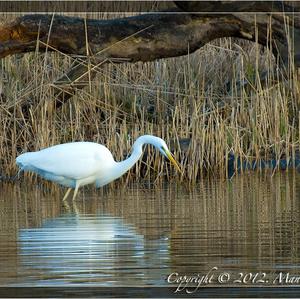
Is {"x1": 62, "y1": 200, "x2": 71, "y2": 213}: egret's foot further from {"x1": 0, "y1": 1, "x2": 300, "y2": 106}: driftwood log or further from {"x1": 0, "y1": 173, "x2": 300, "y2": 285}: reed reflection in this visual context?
{"x1": 0, "y1": 1, "x2": 300, "y2": 106}: driftwood log

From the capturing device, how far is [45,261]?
6.41 m

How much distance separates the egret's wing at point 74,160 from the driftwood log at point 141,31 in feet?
5.42

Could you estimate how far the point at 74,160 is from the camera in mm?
10109

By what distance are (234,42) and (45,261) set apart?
845cm

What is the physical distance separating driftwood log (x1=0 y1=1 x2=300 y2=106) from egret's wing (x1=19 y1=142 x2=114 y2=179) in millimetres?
1651

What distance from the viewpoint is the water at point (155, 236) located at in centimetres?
584

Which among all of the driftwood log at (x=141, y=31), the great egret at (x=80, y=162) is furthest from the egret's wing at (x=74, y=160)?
the driftwood log at (x=141, y=31)

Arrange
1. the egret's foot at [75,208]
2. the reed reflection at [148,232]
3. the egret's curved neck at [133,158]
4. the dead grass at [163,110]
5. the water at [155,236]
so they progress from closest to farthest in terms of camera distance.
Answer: the water at [155,236], the reed reflection at [148,232], the egret's foot at [75,208], the egret's curved neck at [133,158], the dead grass at [163,110]

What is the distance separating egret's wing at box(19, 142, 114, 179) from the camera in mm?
10031

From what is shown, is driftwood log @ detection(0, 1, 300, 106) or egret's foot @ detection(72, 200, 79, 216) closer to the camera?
egret's foot @ detection(72, 200, 79, 216)

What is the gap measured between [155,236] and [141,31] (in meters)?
4.59

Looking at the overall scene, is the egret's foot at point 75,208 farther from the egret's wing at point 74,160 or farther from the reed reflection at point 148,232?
the egret's wing at point 74,160

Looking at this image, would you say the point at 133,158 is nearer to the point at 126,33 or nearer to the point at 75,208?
the point at 75,208

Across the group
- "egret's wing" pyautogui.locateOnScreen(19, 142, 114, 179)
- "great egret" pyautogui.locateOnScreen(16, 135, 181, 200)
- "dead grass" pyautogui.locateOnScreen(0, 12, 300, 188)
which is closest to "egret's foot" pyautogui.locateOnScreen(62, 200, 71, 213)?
"great egret" pyautogui.locateOnScreen(16, 135, 181, 200)
